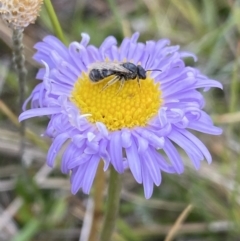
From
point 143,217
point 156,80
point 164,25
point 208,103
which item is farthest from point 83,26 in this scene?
point 156,80

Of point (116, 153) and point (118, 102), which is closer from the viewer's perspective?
point (116, 153)

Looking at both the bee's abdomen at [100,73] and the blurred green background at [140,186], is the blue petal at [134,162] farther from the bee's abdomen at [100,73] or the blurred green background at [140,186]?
the blurred green background at [140,186]

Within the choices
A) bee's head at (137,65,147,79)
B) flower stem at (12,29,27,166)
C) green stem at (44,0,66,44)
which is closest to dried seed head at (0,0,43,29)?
flower stem at (12,29,27,166)

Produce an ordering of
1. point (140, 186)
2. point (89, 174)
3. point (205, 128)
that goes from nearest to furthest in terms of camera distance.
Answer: point (89, 174) < point (205, 128) < point (140, 186)

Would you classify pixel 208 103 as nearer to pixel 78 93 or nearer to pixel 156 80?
pixel 156 80

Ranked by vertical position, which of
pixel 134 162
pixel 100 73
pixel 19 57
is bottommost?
pixel 134 162

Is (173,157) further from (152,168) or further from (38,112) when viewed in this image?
(38,112)

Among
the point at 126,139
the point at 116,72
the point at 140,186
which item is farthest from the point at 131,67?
the point at 140,186
